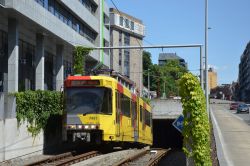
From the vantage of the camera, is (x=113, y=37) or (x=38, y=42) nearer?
(x=38, y=42)

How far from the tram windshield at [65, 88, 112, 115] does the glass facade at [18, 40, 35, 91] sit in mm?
16933

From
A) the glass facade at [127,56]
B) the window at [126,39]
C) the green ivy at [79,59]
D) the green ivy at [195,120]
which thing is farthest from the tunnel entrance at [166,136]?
the window at [126,39]

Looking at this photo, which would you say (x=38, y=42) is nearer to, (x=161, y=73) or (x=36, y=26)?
(x=36, y=26)

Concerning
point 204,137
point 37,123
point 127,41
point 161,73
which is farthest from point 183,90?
point 161,73

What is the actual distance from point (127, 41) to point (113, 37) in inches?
483

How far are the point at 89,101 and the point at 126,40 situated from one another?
4253 inches

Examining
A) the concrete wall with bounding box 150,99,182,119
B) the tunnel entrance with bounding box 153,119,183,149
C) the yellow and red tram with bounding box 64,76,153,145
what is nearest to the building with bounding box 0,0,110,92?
the concrete wall with bounding box 150,99,182,119

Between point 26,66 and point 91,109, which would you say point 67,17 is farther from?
point 91,109

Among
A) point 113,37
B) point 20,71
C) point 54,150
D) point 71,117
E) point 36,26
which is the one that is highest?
point 113,37

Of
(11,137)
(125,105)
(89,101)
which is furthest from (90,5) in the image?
(11,137)

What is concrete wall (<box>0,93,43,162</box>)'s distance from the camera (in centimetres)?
2219

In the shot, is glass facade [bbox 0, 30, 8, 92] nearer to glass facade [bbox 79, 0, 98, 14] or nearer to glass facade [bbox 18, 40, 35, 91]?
glass facade [bbox 18, 40, 35, 91]

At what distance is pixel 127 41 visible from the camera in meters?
133

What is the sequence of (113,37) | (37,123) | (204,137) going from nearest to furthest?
(204,137)
(37,123)
(113,37)
